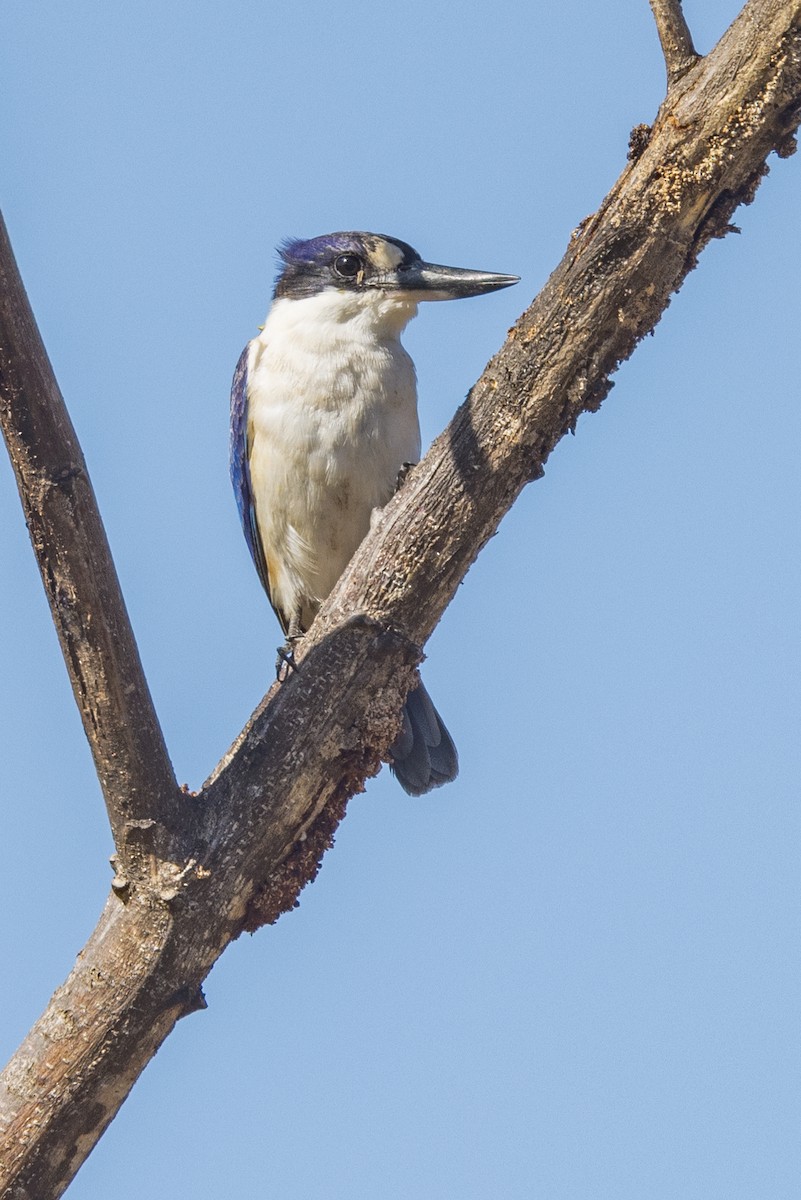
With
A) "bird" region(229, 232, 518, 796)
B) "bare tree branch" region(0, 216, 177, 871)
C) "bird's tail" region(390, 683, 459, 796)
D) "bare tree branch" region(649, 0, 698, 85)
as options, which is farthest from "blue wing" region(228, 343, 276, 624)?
"bare tree branch" region(649, 0, 698, 85)

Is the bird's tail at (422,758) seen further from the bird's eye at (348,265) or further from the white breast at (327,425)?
the bird's eye at (348,265)

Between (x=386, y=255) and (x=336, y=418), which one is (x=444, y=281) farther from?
(x=336, y=418)

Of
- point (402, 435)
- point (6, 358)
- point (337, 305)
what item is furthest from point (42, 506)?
point (337, 305)

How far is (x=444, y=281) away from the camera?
18.1ft

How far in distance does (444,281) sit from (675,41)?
6.74 feet

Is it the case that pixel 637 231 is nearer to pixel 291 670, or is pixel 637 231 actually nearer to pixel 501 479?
pixel 501 479

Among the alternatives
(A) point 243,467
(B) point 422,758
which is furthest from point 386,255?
(B) point 422,758

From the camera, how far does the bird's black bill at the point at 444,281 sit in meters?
5.40

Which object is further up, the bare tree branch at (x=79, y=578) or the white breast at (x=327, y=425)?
the white breast at (x=327, y=425)

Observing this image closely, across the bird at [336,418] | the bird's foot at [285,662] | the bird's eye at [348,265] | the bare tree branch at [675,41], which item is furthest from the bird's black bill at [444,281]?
the bare tree branch at [675,41]

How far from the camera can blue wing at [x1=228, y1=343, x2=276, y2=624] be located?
19.2ft

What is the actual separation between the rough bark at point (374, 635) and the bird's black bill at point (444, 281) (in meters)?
1.69

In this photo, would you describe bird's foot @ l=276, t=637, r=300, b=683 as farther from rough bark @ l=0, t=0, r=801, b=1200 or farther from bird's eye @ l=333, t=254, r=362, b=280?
bird's eye @ l=333, t=254, r=362, b=280

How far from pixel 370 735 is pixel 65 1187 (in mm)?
1475
